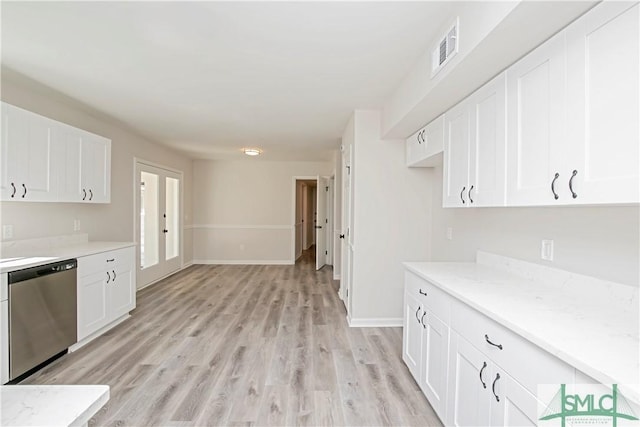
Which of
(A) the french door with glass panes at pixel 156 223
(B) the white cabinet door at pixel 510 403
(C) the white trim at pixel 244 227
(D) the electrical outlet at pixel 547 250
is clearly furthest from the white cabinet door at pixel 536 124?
(C) the white trim at pixel 244 227

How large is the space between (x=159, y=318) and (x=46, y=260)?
5.09 feet

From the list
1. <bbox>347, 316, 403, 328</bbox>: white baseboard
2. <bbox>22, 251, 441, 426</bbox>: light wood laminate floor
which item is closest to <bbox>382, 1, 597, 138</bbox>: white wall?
<bbox>22, 251, 441, 426</bbox>: light wood laminate floor

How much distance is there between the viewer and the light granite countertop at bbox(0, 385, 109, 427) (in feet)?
2.11

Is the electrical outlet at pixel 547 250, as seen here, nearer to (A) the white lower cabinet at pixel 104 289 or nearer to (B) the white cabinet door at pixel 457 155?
(B) the white cabinet door at pixel 457 155

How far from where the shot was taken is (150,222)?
18.3ft

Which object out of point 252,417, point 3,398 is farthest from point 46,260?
point 3,398

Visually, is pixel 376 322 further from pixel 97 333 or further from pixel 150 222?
pixel 150 222

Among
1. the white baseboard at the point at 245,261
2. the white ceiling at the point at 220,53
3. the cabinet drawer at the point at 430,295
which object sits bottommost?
the white baseboard at the point at 245,261

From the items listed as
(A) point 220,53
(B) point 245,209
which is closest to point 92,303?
(A) point 220,53

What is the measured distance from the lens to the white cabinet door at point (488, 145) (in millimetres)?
1749

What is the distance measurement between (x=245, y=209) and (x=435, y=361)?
19.9ft

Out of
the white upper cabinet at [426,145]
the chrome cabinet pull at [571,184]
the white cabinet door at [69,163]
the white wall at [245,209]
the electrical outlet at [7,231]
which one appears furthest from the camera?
the white wall at [245,209]

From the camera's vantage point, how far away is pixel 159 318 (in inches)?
150

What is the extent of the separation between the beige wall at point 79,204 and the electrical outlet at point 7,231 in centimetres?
4
